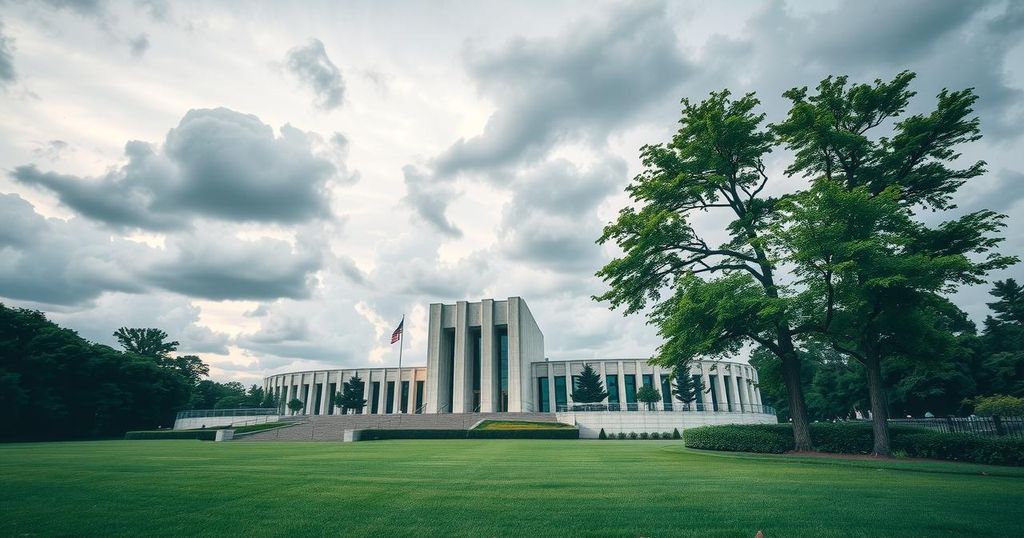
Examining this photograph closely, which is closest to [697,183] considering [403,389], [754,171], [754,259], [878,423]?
[754,171]

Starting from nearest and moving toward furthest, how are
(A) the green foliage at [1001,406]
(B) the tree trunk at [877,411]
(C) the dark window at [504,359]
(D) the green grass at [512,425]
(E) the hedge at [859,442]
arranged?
Answer: (E) the hedge at [859,442]
(B) the tree trunk at [877,411]
(A) the green foliage at [1001,406]
(D) the green grass at [512,425]
(C) the dark window at [504,359]

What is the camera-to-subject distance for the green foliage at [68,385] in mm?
37875

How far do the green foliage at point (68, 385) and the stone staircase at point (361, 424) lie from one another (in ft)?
54.7

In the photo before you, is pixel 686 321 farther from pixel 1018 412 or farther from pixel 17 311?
pixel 17 311

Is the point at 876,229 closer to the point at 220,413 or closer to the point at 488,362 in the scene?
the point at 488,362

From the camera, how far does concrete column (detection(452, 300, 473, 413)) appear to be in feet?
177

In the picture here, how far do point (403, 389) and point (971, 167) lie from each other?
67772 millimetres

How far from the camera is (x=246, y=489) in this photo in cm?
827

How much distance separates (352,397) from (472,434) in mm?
39358

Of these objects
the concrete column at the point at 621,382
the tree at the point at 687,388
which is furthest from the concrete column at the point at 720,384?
the concrete column at the point at 621,382

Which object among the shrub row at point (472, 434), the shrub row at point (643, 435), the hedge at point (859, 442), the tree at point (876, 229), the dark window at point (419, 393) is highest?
the tree at point (876, 229)

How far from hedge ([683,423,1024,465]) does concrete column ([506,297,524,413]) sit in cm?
3279

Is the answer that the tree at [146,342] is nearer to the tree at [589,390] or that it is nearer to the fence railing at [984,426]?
the tree at [589,390]

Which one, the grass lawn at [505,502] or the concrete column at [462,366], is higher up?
the concrete column at [462,366]
